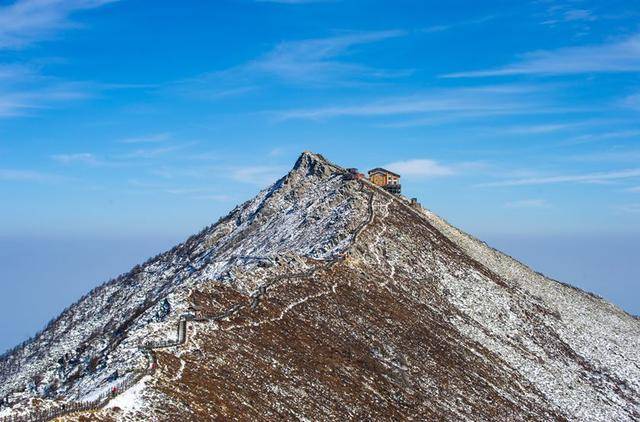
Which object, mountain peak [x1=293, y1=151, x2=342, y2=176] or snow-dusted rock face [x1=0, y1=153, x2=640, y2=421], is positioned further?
mountain peak [x1=293, y1=151, x2=342, y2=176]

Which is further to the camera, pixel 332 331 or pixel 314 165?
pixel 314 165

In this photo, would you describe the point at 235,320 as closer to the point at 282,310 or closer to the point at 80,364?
the point at 282,310

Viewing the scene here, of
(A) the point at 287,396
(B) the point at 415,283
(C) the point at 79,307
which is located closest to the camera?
(A) the point at 287,396

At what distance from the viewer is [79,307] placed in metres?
101

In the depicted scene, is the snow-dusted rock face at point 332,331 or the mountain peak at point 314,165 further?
the mountain peak at point 314,165

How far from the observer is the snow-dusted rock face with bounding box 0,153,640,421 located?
45656mm

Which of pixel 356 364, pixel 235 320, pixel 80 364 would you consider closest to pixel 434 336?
pixel 356 364

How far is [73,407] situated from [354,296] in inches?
1443

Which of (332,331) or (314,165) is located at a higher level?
(314,165)

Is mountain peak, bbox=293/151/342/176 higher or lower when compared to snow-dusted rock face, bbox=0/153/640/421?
higher

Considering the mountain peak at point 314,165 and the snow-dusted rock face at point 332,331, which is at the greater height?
the mountain peak at point 314,165

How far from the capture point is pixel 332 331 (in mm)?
60156

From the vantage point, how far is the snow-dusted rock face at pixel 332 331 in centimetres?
4566

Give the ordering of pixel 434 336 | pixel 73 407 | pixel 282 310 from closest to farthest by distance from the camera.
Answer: pixel 73 407 → pixel 282 310 → pixel 434 336
